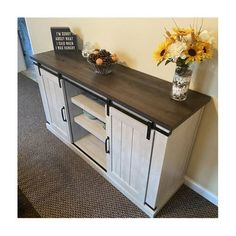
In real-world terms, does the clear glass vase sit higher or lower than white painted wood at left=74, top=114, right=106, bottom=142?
higher

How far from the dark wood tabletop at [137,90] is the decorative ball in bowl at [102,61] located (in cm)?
4

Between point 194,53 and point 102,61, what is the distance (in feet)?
2.31

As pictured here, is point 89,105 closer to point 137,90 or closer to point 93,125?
point 93,125

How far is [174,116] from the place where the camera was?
1.12m

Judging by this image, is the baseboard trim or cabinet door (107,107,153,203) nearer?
cabinet door (107,107,153,203)

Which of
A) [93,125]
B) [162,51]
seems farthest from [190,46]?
[93,125]

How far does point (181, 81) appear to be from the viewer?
1197 mm

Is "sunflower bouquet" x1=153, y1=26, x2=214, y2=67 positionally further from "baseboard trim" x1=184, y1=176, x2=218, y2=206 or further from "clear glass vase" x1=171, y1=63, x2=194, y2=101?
"baseboard trim" x1=184, y1=176, x2=218, y2=206

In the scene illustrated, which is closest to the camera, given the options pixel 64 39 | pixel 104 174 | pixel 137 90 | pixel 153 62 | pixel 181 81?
pixel 181 81

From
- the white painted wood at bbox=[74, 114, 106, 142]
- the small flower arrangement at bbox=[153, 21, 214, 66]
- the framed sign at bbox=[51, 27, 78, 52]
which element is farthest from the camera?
the framed sign at bbox=[51, 27, 78, 52]

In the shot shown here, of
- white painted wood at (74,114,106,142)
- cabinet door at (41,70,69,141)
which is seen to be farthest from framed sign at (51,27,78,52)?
white painted wood at (74,114,106,142)

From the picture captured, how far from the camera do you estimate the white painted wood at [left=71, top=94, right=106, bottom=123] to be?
1670mm

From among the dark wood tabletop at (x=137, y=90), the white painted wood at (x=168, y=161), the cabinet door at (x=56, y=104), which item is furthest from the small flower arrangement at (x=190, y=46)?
the cabinet door at (x=56, y=104)

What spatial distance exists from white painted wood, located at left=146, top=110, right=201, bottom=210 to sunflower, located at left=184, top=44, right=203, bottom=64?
0.37 m
